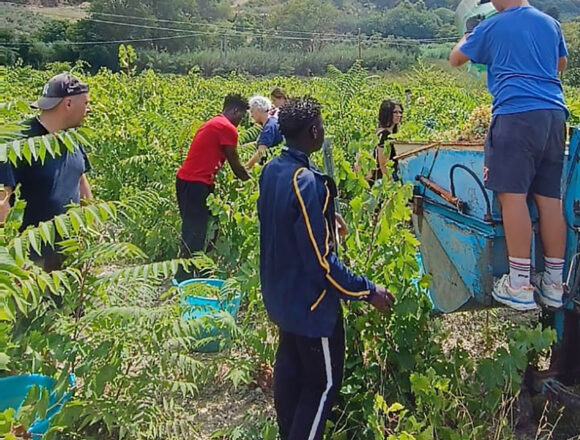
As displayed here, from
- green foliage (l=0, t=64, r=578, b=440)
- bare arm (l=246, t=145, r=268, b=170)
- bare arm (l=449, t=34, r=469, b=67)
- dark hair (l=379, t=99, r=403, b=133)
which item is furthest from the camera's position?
bare arm (l=246, t=145, r=268, b=170)

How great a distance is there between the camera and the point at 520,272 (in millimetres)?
3066

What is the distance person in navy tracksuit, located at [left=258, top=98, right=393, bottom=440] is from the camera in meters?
2.79

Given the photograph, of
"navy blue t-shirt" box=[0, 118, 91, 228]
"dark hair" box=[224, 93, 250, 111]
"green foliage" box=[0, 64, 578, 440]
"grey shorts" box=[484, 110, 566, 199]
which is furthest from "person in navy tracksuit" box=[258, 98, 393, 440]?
"dark hair" box=[224, 93, 250, 111]

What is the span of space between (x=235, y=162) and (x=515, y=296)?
3.05 m

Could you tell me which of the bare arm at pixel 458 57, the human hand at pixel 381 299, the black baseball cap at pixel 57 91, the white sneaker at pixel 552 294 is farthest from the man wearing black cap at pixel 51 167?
the white sneaker at pixel 552 294

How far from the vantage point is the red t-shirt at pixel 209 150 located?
5555 millimetres

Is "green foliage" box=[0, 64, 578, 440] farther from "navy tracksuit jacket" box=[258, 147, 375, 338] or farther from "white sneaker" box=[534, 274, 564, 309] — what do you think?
"navy tracksuit jacket" box=[258, 147, 375, 338]

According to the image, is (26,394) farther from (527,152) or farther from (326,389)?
(527,152)

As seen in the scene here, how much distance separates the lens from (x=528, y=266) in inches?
121

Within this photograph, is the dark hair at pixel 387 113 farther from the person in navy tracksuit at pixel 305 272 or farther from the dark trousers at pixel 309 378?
the dark trousers at pixel 309 378

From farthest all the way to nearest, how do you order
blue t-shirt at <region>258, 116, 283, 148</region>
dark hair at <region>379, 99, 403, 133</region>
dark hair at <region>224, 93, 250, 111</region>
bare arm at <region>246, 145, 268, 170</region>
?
blue t-shirt at <region>258, 116, 283, 148</region> → bare arm at <region>246, 145, 268, 170</region> → dark hair at <region>379, 99, 403, 133</region> → dark hair at <region>224, 93, 250, 111</region>

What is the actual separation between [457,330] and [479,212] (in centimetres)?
179

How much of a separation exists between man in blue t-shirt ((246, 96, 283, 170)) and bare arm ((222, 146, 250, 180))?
0.56m

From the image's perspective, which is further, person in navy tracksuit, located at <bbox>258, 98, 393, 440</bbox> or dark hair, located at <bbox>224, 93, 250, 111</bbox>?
dark hair, located at <bbox>224, 93, 250, 111</bbox>
